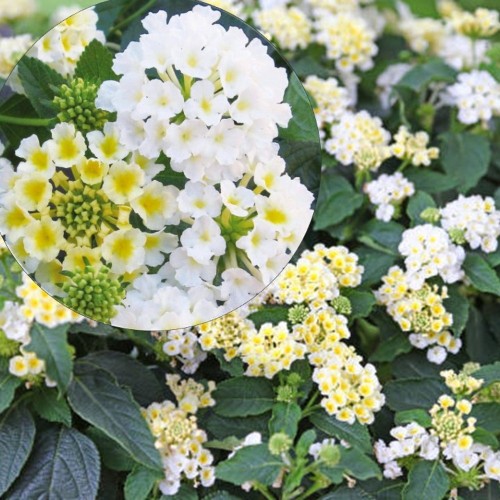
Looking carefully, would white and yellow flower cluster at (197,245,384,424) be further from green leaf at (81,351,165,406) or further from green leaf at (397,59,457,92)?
green leaf at (397,59,457,92)

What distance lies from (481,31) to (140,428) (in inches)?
38.5

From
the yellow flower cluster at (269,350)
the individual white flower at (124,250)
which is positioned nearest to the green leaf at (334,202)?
the yellow flower cluster at (269,350)

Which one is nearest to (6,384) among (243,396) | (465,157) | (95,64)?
(243,396)

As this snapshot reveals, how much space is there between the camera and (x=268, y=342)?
1058mm

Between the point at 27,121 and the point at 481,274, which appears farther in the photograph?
the point at 481,274

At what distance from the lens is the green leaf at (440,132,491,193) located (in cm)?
139

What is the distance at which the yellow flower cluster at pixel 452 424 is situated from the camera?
0.98 m

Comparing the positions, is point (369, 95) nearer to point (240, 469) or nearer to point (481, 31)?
point (481, 31)

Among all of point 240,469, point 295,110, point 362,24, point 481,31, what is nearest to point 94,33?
point 295,110

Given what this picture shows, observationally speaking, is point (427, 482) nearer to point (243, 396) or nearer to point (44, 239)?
point (243, 396)

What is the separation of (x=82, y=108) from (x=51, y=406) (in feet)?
1.17

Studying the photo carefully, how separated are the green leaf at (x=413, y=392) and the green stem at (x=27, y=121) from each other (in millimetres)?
514

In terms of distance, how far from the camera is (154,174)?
98 centimetres

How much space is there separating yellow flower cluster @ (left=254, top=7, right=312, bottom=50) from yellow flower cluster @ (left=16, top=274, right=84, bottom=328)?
26.9 inches
